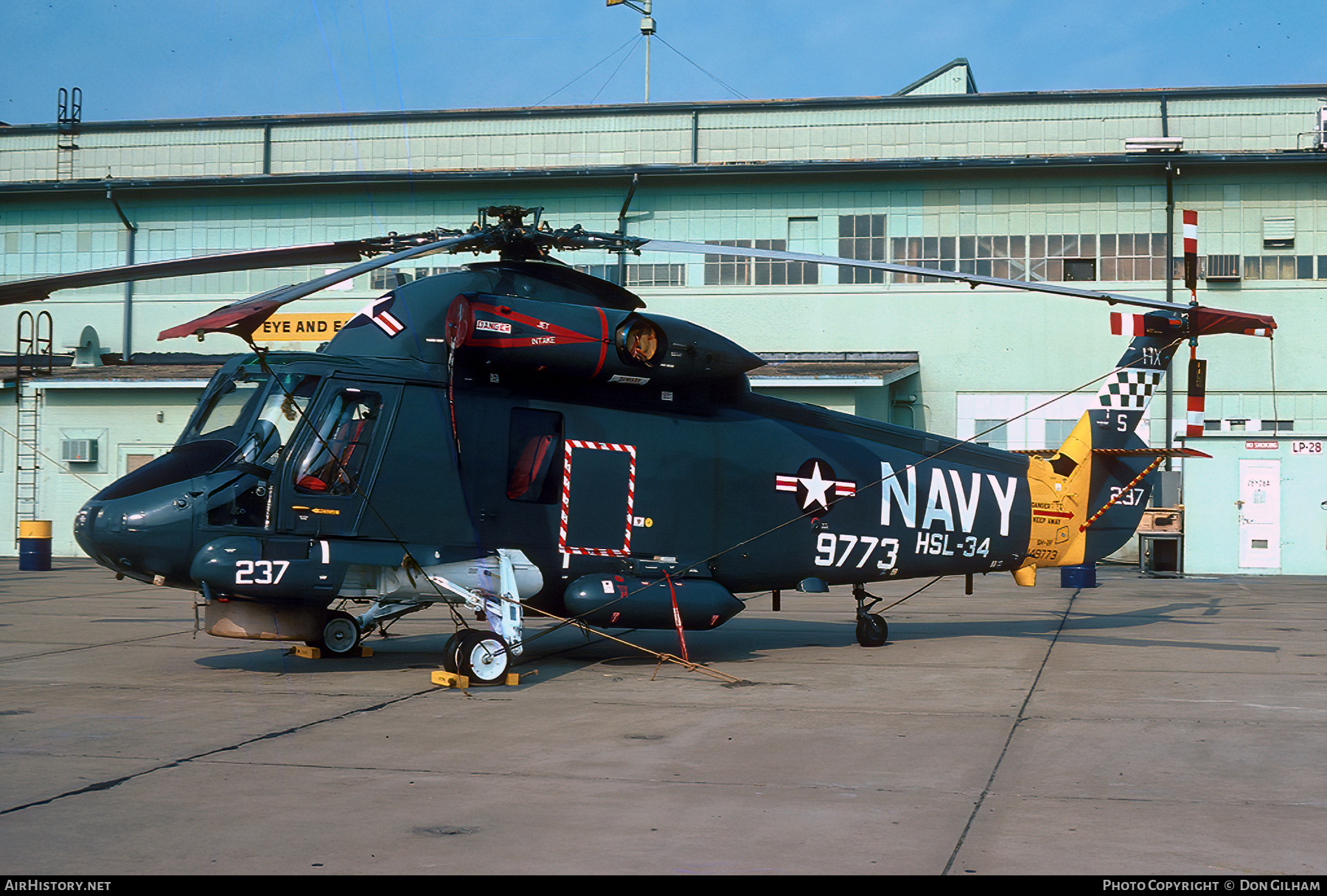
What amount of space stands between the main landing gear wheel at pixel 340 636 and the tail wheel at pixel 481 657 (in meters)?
2.13

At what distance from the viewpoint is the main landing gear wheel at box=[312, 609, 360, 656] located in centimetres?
1159

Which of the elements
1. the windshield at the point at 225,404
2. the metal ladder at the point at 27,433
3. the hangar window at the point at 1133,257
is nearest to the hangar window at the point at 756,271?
the hangar window at the point at 1133,257

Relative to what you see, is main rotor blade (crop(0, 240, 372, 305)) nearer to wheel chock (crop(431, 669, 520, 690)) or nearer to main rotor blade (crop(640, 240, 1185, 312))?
main rotor blade (crop(640, 240, 1185, 312))

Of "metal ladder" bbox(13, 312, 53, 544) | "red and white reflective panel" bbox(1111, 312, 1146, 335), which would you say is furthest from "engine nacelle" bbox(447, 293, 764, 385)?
"metal ladder" bbox(13, 312, 53, 544)

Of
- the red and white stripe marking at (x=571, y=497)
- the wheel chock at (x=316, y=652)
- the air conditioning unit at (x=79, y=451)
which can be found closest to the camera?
the red and white stripe marking at (x=571, y=497)

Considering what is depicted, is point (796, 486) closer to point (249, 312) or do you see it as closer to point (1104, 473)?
point (1104, 473)

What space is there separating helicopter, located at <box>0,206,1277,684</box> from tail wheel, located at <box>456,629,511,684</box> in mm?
21

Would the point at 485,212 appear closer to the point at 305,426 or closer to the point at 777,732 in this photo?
the point at 305,426

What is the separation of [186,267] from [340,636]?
4.29 m

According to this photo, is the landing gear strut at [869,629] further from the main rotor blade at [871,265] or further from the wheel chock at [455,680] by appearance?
the wheel chock at [455,680]

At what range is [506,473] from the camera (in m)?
10.7

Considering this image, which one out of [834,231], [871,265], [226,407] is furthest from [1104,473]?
[834,231]

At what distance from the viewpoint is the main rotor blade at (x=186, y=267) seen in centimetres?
785

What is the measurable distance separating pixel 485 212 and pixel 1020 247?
2220 centimetres
